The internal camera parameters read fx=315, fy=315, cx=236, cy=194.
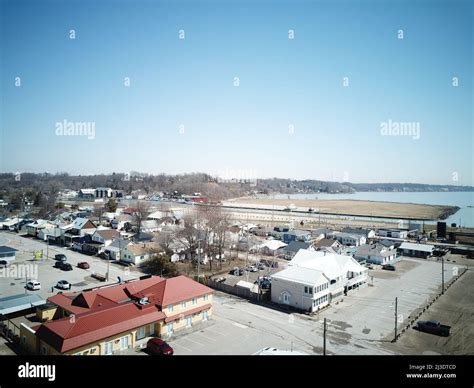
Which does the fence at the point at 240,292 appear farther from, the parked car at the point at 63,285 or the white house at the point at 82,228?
the white house at the point at 82,228

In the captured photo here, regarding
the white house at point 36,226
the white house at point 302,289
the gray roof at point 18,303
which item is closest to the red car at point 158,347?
the gray roof at point 18,303

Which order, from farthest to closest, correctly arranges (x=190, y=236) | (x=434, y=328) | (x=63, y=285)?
(x=190, y=236) → (x=63, y=285) → (x=434, y=328)

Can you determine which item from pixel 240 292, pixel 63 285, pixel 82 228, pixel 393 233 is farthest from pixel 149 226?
pixel 393 233

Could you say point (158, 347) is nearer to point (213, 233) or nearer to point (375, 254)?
point (213, 233)

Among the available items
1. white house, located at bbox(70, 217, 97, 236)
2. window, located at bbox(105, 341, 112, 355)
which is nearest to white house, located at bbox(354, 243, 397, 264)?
window, located at bbox(105, 341, 112, 355)
